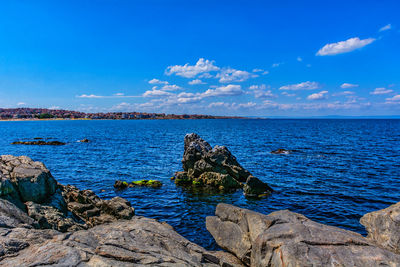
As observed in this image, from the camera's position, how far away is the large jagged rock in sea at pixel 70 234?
913 cm

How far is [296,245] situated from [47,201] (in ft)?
51.0

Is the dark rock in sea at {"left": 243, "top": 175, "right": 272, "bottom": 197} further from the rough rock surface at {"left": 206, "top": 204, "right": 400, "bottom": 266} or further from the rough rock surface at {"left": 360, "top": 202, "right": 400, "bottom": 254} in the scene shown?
the rough rock surface at {"left": 360, "top": 202, "right": 400, "bottom": 254}

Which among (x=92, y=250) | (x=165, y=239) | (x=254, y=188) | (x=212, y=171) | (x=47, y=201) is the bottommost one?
(x=254, y=188)

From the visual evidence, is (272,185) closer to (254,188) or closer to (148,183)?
(254,188)

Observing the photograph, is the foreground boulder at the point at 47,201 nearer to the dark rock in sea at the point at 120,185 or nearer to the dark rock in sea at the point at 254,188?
the dark rock in sea at the point at 120,185

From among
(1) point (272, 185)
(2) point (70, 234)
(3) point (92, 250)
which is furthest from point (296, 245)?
(1) point (272, 185)

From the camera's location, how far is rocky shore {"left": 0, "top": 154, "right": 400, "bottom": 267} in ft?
30.8

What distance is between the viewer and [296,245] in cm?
1041

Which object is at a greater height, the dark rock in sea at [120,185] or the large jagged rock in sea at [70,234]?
the large jagged rock in sea at [70,234]

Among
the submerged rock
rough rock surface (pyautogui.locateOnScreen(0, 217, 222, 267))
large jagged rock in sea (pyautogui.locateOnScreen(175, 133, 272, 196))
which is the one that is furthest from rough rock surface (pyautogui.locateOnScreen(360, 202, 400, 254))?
the submerged rock

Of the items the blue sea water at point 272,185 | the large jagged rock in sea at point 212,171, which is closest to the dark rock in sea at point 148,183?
the blue sea water at point 272,185

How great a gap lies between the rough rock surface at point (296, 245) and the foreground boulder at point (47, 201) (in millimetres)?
A: 9357

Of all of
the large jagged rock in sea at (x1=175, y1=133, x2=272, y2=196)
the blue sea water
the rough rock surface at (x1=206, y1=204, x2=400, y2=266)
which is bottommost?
the blue sea water

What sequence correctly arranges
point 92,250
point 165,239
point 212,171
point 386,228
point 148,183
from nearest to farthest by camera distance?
point 92,250
point 165,239
point 386,228
point 148,183
point 212,171
